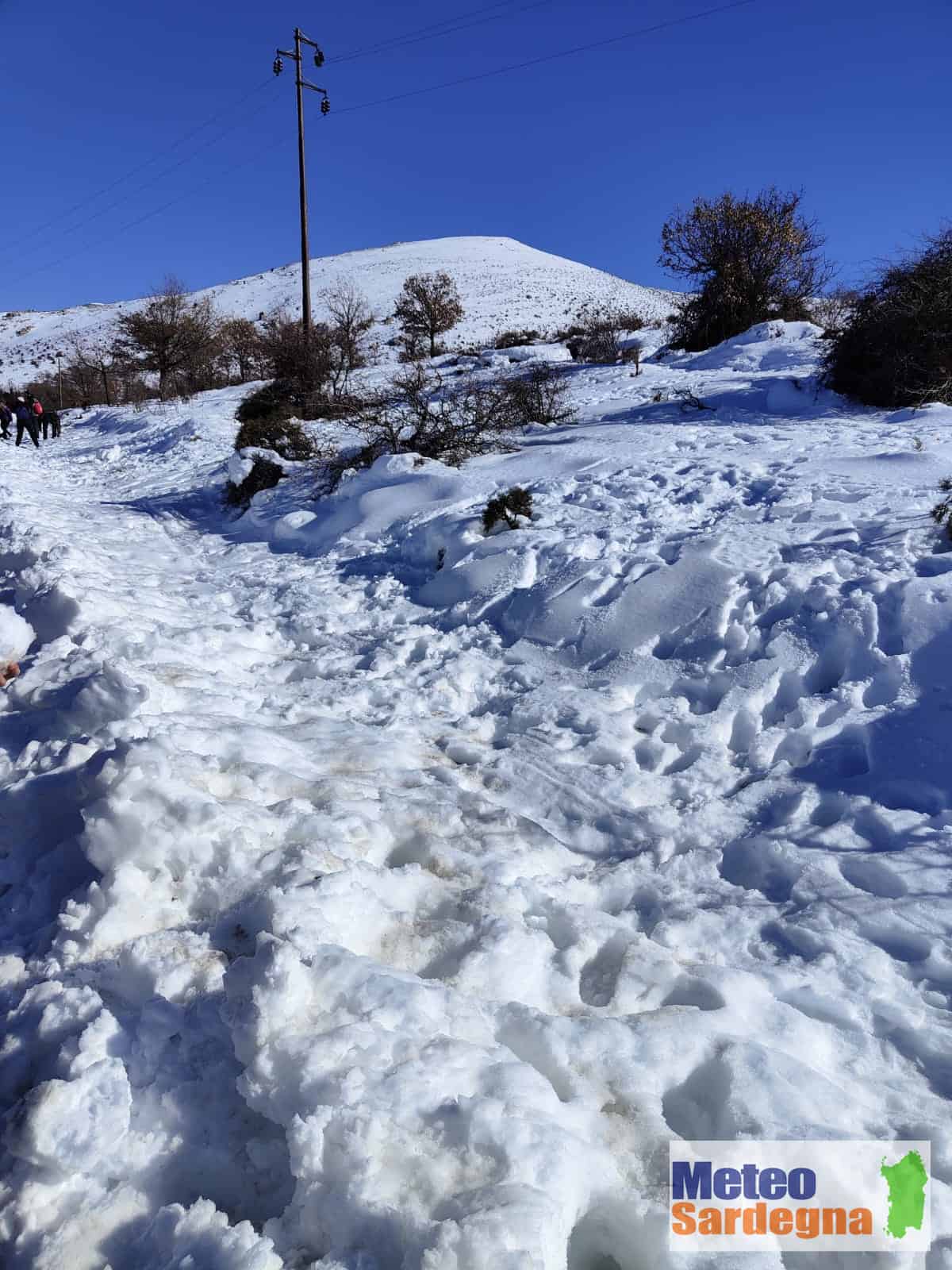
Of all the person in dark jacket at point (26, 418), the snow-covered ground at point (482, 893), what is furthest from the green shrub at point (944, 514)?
the person in dark jacket at point (26, 418)

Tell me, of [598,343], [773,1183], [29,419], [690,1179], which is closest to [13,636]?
[690,1179]

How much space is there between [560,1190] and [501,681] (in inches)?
135

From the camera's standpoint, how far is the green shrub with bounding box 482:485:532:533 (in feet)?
23.5

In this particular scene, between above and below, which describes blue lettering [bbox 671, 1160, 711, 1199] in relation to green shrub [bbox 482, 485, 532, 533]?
below

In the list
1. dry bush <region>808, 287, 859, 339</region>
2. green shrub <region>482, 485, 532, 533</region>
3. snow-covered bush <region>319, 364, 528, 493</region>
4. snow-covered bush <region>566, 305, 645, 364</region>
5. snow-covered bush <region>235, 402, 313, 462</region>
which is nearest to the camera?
green shrub <region>482, 485, 532, 533</region>

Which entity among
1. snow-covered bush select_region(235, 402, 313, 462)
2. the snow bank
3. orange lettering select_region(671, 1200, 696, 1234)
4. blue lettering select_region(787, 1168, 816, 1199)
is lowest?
blue lettering select_region(787, 1168, 816, 1199)

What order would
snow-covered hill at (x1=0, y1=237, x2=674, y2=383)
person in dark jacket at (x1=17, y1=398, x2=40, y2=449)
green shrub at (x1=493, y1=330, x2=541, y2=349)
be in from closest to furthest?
person in dark jacket at (x1=17, y1=398, x2=40, y2=449) → green shrub at (x1=493, y1=330, x2=541, y2=349) → snow-covered hill at (x1=0, y1=237, x2=674, y2=383)

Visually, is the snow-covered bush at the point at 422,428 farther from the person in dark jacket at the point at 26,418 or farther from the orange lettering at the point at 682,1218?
the person in dark jacket at the point at 26,418

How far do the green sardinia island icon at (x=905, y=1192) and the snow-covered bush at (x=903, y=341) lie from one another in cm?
962

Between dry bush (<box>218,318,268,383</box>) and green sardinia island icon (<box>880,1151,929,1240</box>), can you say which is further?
dry bush (<box>218,318,268,383</box>)

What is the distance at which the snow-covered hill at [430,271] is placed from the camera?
4638 centimetres

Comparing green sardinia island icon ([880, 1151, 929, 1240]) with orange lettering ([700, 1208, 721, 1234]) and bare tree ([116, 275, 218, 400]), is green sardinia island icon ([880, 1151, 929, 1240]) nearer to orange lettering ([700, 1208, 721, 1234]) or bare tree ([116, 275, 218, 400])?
orange lettering ([700, 1208, 721, 1234])

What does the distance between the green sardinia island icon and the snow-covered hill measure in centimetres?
3835

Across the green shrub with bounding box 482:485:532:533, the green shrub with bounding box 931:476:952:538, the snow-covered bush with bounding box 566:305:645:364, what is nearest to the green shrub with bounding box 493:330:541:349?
the snow-covered bush with bounding box 566:305:645:364
